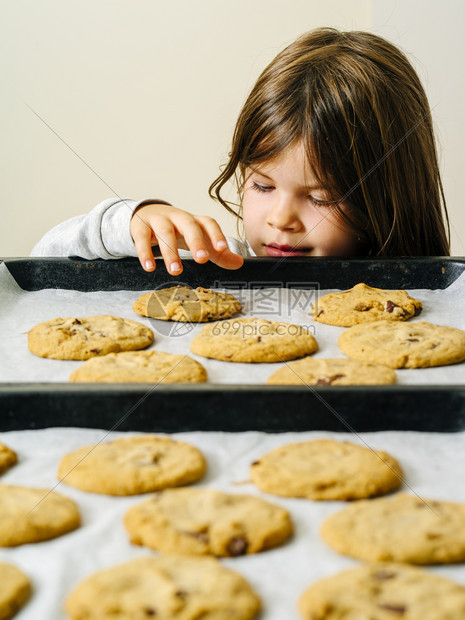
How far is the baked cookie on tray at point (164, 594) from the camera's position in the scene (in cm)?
42

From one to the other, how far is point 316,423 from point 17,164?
2901mm

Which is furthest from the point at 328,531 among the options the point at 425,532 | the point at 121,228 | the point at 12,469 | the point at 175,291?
the point at 121,228

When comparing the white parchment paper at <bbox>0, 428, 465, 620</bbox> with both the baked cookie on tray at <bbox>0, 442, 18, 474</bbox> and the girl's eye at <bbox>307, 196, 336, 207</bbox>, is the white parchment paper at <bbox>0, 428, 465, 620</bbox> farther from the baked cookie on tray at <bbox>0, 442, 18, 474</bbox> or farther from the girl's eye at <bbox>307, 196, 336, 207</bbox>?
the girl's eye at <bbox>307, 196, 336, 207</bbox>

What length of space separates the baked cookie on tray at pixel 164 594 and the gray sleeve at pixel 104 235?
32.8 inches

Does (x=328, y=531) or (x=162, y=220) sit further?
(x=162, y=220)

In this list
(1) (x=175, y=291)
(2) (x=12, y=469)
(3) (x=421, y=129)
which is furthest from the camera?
(3) (x=421, y=129)

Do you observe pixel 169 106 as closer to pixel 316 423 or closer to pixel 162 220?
pixel 162 220

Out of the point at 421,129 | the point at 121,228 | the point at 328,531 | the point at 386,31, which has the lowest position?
the point at 328,531

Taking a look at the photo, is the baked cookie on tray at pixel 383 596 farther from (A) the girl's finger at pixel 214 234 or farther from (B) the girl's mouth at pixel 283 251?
(B) the girl's mouth at pixel 283 251

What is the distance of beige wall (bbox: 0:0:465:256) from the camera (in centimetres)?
294

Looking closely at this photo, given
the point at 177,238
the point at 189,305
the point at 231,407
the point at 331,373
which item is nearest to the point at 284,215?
the point at 177,238

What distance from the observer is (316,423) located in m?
0.67

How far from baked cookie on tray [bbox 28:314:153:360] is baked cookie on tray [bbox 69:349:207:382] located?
55mm

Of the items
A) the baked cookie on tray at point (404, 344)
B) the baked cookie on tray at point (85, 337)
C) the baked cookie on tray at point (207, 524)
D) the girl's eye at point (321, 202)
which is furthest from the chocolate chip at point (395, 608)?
the girl's eye at point (321, 202)
